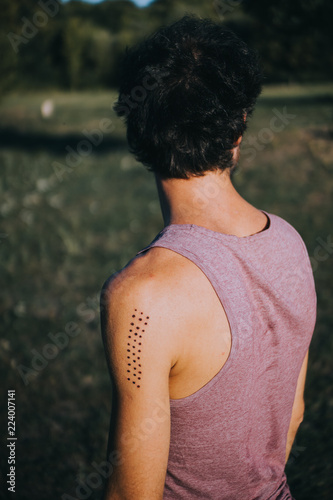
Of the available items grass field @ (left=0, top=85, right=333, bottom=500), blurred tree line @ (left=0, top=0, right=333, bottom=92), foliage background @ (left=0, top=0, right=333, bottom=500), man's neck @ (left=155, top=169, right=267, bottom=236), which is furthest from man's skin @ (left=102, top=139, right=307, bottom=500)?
blurred tree line @ (left=0, top=0, right=333, bottom=92)

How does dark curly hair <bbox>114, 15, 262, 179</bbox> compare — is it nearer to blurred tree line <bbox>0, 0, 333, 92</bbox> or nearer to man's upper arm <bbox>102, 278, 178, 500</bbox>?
man's upper arm <bbox>102, 278, 178, 500</bbox>

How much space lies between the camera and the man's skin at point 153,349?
112 cm

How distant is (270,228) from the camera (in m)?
1.41

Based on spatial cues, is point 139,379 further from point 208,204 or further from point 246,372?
point 208,204

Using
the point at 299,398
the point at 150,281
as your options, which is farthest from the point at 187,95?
the point at 299,398

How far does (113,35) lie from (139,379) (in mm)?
36806

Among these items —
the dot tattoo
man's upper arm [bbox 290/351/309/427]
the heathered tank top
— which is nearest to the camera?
the dot tattoo

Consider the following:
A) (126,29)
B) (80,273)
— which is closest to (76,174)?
(80,273)

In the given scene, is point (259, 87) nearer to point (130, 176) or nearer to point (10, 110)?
point (130, 176)

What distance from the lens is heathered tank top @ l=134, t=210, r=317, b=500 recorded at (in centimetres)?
122

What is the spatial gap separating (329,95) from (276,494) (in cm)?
2233

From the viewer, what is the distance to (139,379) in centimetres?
116

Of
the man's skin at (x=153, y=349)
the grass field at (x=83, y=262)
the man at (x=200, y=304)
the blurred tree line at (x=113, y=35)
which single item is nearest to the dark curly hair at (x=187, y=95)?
the man at (x=200, y=304)

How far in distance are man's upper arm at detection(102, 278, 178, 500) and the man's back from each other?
3 cm
